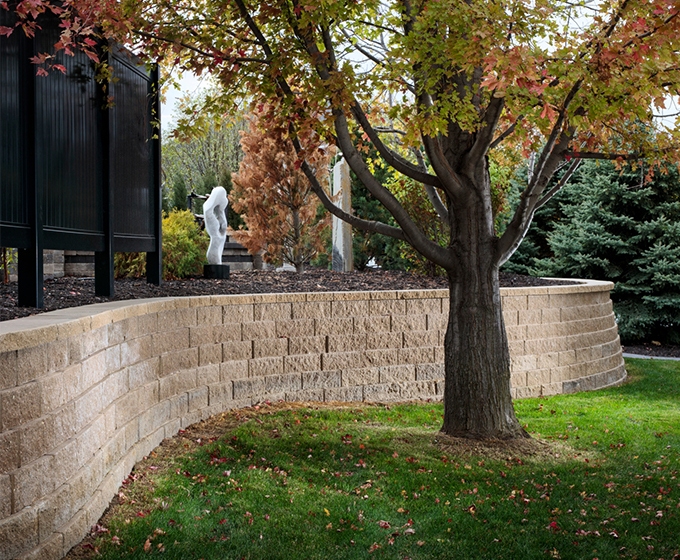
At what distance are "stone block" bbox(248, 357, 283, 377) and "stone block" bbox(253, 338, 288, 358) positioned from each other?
0.16ft

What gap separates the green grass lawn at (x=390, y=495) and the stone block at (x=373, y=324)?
120 cm

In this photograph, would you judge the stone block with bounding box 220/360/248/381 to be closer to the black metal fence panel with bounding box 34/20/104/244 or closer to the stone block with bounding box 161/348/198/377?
the stone block with bounding box 161/348/198/377

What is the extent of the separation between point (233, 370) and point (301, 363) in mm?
931

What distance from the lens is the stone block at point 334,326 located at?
332 inches

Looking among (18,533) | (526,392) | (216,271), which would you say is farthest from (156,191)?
(18,533)

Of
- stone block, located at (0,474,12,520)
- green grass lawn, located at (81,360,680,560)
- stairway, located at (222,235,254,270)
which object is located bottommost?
green grass lawn, located at (81,360,680,560)

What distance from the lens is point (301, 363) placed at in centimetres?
830

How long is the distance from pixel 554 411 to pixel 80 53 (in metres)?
6.14

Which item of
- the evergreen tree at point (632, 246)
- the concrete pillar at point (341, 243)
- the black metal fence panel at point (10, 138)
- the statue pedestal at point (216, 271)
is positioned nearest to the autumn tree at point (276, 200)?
the concrete pillar at point (341, 243)

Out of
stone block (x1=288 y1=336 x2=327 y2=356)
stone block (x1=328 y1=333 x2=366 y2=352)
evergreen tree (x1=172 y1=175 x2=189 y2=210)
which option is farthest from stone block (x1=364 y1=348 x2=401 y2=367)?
evergreen tree (x1=172 y1=175 x2=189 y2=210)

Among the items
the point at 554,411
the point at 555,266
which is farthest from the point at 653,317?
the point at 554,411

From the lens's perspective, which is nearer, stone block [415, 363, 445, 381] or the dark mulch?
the dark mulch

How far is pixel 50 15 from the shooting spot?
6270mm

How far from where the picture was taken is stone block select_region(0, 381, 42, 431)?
3.57 metres
